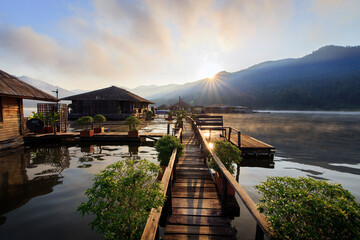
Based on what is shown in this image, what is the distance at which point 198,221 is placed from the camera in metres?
3.99

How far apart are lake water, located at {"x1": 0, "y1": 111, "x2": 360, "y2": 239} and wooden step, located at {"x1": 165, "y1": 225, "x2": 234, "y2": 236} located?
3.02 ft

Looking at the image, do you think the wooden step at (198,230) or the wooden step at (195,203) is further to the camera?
the wooden step at (195,203)

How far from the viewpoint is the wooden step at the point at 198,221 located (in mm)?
3900

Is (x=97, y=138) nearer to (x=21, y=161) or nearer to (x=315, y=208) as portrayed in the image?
(x=21, y=161)

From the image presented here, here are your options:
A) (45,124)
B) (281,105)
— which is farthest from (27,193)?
(281,105)

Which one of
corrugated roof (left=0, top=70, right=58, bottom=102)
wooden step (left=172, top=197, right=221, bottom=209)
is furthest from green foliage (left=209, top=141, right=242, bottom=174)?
corrugated roof (left=0, top=70, right=58, bottom=102)

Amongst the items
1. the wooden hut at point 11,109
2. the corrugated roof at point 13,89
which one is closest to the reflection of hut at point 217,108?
the corrugated roof at point 13,89

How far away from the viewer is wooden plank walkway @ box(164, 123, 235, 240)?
3635mm

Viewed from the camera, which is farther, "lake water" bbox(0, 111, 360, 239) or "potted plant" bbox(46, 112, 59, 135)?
"potted plant" bbox(46, 112, 59, 135)

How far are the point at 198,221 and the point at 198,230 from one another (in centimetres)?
28

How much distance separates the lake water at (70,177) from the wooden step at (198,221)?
83 centimetres

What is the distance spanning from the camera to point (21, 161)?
354 inches

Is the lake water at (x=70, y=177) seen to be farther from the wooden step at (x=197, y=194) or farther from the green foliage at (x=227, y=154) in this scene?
the green foliage at (x=227, y=154)

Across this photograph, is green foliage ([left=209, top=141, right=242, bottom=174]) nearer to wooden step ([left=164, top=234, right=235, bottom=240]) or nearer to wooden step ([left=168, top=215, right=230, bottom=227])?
wooden step ([left=168, top=215, right=230, bottom=227])
